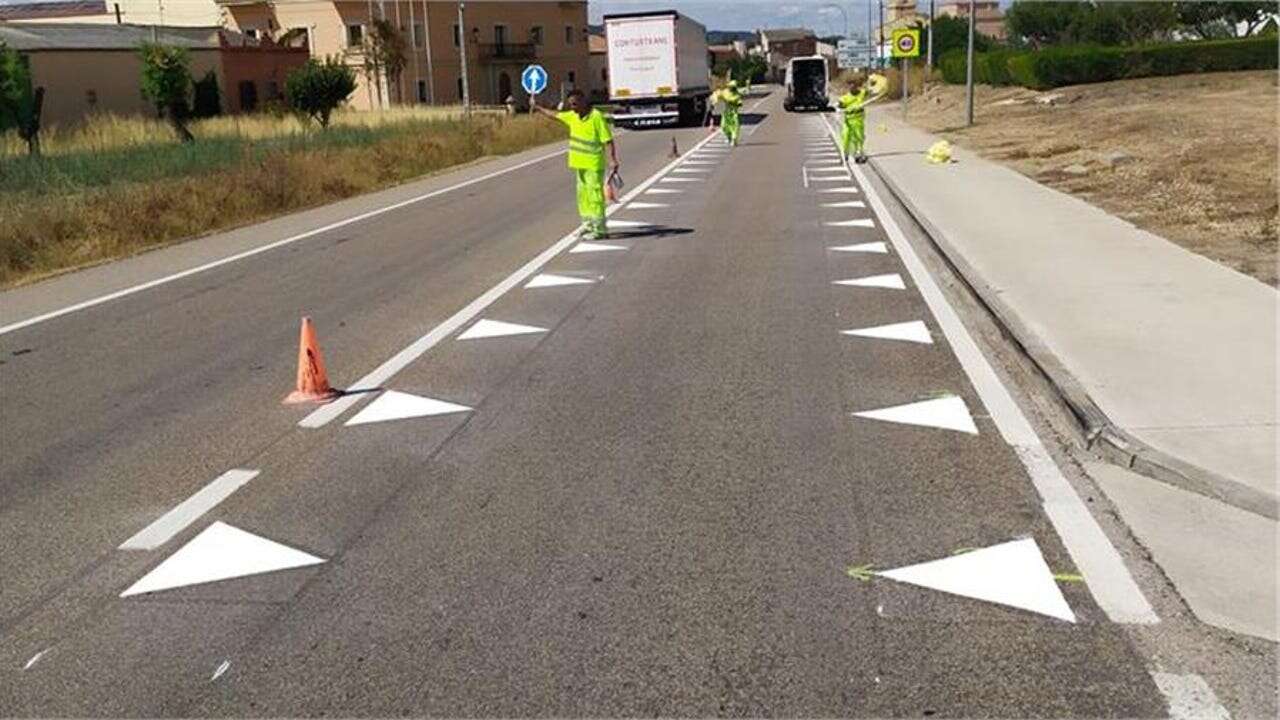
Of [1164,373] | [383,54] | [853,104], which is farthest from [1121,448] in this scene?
[383,54]

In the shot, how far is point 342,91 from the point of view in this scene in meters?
55.7

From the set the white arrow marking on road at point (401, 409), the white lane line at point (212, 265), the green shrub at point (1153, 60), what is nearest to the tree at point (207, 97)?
the green shrub at point (1153, 60)

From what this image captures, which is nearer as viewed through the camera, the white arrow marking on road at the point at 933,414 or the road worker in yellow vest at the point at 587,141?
the white arrow marking on road at the point at 933,414

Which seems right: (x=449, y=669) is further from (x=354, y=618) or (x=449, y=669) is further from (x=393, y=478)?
(x=393, y=478)

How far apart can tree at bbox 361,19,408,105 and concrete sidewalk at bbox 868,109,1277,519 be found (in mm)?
69612

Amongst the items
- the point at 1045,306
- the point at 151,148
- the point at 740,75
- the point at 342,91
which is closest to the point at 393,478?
the point at 1045,306

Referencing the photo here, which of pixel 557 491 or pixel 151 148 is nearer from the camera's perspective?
pixel 557 491

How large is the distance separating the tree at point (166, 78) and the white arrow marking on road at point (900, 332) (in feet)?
139

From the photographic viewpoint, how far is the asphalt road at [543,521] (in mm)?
4168

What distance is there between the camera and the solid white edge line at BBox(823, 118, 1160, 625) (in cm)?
464

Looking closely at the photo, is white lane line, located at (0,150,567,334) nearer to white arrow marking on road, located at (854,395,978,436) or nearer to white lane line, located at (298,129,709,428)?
white lane line, located at (298,129,709,428)

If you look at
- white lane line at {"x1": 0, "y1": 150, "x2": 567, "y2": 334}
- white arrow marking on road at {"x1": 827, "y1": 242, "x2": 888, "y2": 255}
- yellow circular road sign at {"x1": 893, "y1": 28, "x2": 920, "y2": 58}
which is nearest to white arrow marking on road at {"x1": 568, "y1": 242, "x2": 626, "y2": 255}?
white arrow marking on road at {"x1": 827, "y1": 242, "x2": 888, "y2": 255}

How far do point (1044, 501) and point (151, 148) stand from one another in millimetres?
25750

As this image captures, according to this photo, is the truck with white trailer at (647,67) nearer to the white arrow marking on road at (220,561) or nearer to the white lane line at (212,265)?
the white lane line at (212,265)
